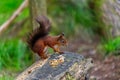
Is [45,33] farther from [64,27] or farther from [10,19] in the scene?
[64,27]

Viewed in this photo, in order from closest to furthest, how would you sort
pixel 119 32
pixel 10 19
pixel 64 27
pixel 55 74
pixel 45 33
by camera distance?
pixel 55 74 < pixel 45 33 < pixel 10 19 < pixel 119 32 < pixel 64 27

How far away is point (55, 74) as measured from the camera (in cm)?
420

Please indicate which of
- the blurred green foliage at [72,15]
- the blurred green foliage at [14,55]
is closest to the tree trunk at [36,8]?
the blurred green foliage at [14,55]

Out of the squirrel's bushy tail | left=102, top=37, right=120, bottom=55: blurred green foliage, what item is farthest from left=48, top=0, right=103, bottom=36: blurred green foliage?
the squirrel's bushy tail

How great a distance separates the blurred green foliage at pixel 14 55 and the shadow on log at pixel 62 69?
83.1 inches

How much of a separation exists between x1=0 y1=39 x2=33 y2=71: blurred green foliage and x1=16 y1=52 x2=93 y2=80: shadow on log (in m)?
2.11

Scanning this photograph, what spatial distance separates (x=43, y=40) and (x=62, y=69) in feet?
1.23

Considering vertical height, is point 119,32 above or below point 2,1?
below

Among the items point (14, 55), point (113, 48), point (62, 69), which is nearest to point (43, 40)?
point (62, 69)

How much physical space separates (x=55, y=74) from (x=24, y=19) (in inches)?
161

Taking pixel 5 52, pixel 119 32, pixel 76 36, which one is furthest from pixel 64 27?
pixel 5 52

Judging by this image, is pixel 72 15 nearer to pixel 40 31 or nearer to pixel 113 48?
pixel 113 48

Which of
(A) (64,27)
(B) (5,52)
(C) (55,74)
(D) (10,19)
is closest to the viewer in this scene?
(C) (55,74)

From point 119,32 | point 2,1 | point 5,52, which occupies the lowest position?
point 119,32
